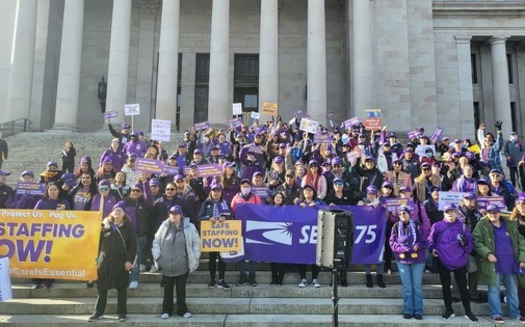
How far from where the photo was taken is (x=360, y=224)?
1058cm

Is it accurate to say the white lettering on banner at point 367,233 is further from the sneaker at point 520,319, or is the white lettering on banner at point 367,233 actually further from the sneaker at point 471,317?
the sneaker at point 520,319

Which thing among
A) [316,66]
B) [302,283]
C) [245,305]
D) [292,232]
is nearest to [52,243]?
[245,305]

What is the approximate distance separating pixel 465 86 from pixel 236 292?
29.7 m

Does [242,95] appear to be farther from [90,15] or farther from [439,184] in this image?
[439,184]

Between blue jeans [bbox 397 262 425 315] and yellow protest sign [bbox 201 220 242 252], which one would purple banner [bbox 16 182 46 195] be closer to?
yellow protest sign [bbox 201 220 242 252]

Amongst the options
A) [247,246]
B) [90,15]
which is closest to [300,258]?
[247,246]

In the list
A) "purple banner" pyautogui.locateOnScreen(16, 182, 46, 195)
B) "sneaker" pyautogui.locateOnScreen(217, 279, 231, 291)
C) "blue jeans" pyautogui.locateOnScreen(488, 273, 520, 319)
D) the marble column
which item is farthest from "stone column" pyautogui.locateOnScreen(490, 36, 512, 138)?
"purple banner" pyautogui.locateOnScreen(16, 182, 46, 195)

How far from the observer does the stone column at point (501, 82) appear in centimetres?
3183

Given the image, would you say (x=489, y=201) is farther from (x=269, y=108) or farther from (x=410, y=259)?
(x=269, y=108)

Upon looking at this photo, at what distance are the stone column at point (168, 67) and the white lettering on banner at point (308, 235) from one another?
1649 centimetres

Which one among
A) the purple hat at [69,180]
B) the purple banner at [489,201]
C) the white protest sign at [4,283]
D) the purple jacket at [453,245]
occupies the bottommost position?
the white protest sign at [4,283]

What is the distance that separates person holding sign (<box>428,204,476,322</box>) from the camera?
8.70 meters

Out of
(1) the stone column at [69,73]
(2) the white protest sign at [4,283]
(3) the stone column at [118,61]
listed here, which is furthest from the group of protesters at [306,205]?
(1) the stone column at [69,73]

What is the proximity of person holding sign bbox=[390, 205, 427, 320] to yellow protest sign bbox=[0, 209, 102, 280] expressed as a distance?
6.78m
